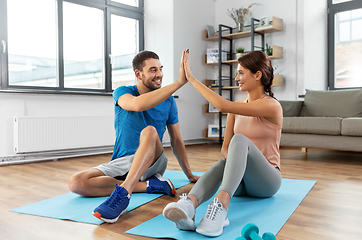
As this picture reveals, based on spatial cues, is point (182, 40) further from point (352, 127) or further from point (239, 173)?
point (239, 173)

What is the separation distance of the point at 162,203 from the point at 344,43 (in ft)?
13.0

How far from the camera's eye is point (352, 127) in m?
3.12

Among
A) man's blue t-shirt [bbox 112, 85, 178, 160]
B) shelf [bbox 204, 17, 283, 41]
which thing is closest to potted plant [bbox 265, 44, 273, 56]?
shelf [bbox 204, 17, 283, 41]

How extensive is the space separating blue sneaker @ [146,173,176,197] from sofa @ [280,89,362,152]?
2.04 metres

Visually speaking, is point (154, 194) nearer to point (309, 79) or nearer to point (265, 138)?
point (265, 138)

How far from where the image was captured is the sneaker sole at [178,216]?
121 cm

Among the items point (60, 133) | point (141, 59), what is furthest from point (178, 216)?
point (60, 133)

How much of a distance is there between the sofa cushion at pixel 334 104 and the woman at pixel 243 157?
8.26 feet

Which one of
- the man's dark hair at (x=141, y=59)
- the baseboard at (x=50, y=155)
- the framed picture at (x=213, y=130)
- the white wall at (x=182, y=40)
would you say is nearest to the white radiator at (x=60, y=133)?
the baseboard at (x=50, y=155)

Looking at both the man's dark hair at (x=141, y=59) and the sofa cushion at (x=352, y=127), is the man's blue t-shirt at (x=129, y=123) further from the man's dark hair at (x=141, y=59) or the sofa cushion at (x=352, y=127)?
the sofa cushion at (x=352, y=127)

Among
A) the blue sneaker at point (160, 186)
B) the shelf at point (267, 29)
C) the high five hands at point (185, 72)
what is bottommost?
the blue sneaker at point (160, 186)

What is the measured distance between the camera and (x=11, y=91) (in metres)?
3.35

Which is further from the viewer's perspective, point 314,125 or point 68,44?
point 68,44

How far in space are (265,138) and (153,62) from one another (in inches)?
31.1
